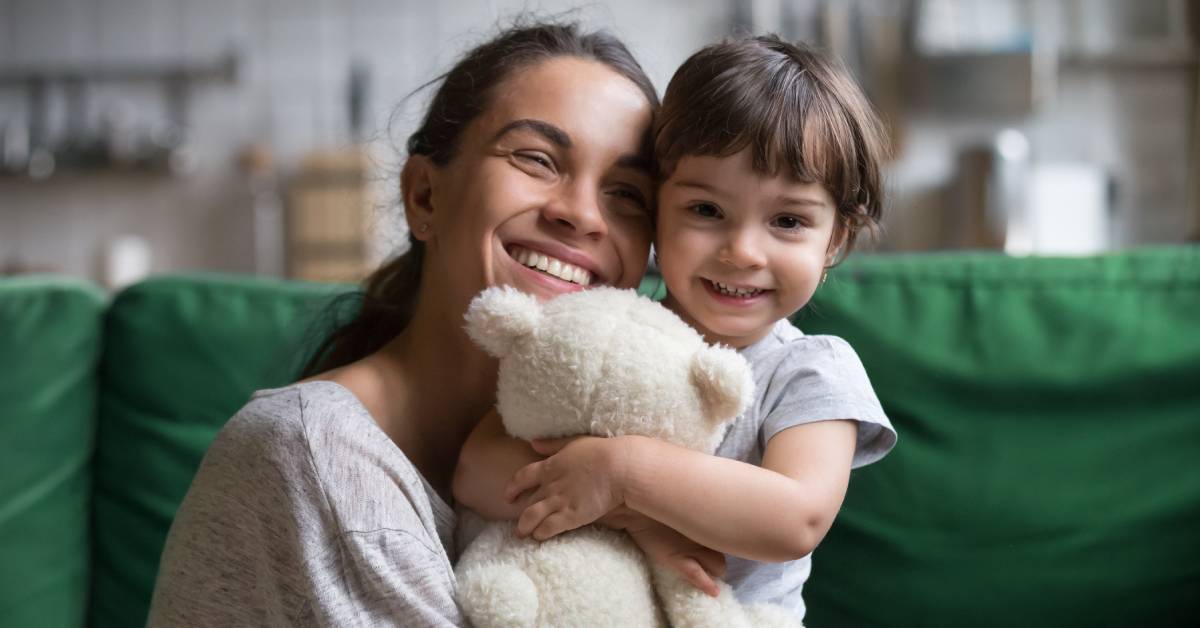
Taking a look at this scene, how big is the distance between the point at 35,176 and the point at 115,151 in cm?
33

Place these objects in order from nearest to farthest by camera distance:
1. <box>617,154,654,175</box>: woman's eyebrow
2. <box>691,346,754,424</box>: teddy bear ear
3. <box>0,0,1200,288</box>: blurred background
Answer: <box>691,346,754,424</box>: teddy bear ear → <box>617,154,654,175</box>: woman's eyebrow → <box>0,0,1200,288</box>: blurred background

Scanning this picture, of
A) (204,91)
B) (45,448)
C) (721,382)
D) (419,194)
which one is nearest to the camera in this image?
(721,382)

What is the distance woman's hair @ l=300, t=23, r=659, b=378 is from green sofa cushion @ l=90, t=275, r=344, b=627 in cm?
14

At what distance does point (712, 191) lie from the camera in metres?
0.86

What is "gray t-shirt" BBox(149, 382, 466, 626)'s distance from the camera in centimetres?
81

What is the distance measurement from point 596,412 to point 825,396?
0.19m

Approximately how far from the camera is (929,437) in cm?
115

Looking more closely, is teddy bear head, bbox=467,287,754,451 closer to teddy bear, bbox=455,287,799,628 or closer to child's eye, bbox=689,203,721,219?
teddy bear, bbox=455,287,799,628

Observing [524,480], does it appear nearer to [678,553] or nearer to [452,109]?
[678,553]

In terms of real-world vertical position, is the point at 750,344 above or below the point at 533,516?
above

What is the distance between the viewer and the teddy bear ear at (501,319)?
0.78m

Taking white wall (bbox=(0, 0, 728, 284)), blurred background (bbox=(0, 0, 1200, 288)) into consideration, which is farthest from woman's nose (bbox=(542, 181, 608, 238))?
white wall (bbox=(0, 0, 728, 284))

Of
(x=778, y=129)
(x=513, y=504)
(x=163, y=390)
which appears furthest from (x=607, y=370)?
(x=163, y=390)

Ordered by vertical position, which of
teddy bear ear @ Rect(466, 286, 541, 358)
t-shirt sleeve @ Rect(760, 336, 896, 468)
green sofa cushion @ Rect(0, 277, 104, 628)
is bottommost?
green sofa cushion @ Rect(0, 277, 104, 628)
